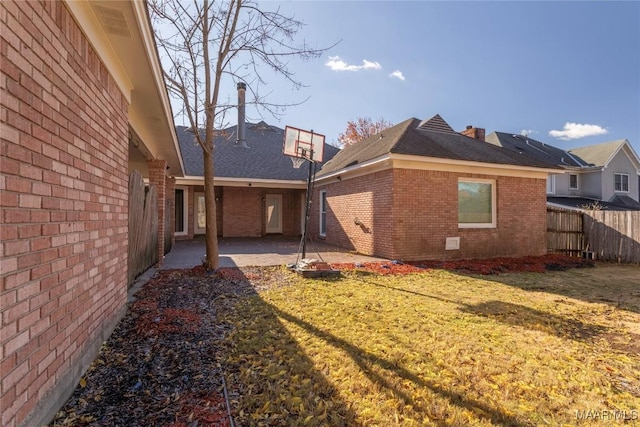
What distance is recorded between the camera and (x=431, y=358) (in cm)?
311

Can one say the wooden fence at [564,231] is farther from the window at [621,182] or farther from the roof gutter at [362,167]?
the window at [621,182]

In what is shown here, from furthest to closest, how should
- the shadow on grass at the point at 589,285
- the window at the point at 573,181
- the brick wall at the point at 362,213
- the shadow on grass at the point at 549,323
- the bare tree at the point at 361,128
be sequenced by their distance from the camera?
the bare tree at the point at 361,128 < the window at the point at 573,181 < the brick wall at the point at 362,213 < the shadow on grass at the point at 589,285 < the shadow on grass at the point at 549,323

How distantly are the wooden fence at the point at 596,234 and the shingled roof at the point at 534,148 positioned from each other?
12.3 meters

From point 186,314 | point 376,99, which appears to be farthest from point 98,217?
point 376,99

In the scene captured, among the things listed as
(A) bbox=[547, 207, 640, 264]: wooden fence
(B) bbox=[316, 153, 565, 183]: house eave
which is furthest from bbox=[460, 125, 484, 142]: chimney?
(A) bbox=[547, 207, 640, 264]: wooden fence

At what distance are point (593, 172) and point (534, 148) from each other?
4.01 meters


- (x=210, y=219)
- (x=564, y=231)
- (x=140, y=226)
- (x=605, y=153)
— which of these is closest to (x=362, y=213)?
(x=210, y=219)

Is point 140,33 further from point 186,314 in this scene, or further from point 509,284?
point 509,284

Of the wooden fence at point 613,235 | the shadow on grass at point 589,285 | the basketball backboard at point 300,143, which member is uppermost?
the basketball backboard at point 300,143

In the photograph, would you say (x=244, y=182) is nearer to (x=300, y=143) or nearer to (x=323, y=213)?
(x=323, y=213)

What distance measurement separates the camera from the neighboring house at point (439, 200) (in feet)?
29.6

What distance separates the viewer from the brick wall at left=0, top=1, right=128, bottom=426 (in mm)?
1656

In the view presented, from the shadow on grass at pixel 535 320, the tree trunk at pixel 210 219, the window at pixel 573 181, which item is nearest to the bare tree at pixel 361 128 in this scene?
the window at pixel 573 181

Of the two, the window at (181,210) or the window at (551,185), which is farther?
the window at (551,185)
